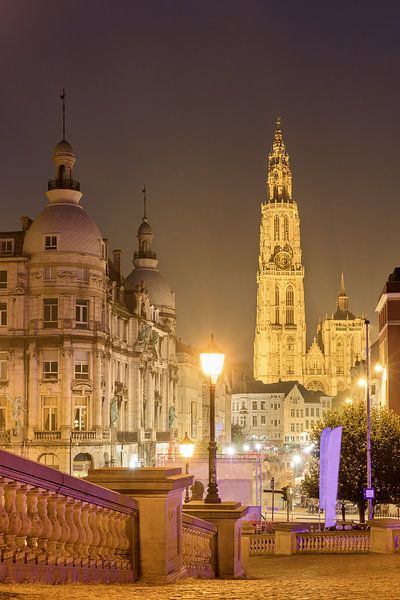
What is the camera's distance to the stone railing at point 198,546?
1595 cm

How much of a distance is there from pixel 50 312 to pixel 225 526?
48.7 meters

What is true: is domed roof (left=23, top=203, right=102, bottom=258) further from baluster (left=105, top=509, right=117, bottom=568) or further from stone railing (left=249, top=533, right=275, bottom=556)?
baluster (left=105, top=509, right=117, bottom=568)

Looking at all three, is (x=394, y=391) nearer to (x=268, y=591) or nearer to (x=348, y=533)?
(x=348, y=533)

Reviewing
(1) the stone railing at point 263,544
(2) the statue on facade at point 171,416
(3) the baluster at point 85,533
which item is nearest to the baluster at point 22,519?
(3) the baluster at point 85,533

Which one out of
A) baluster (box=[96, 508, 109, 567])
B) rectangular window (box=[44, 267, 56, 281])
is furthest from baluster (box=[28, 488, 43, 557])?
rectangular window (box=[44, 267, 56, 281])

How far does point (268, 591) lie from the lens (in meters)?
14.3

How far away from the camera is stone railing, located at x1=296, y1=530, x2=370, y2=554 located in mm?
31469

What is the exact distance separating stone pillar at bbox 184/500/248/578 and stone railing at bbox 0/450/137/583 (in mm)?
4670

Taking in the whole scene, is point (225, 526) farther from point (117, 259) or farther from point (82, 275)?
point (117, 259)

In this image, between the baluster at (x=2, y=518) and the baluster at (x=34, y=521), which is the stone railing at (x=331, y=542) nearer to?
the baluster at (x=34, y=521)

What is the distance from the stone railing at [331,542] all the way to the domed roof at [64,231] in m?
37.7

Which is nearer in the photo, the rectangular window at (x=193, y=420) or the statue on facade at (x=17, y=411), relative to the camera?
the statue on facade at (x=17, y=411)

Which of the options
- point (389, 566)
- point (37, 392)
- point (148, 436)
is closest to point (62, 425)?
point (37, 392)

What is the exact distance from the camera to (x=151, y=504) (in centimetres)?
1366
